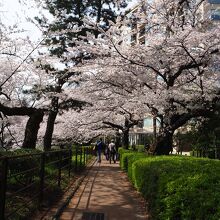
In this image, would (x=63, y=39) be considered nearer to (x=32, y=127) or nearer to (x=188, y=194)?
(x=32, y=127)

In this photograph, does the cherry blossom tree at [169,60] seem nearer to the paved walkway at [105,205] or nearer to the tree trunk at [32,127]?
the tree trunk at [32,127]

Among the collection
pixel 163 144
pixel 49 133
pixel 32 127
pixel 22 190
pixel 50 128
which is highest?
pixel 50 128

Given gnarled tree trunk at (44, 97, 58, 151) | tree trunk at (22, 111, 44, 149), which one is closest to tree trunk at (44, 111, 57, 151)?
gnarled tree trunk at (44, 97, 58, 151)

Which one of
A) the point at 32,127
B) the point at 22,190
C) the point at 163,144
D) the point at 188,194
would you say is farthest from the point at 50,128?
the point at 188,194

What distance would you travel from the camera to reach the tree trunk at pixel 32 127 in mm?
12969

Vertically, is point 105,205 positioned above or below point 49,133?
below

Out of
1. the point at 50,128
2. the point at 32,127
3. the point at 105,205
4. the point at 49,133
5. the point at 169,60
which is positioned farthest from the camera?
the point at 50,128

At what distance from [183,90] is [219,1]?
3428 cm

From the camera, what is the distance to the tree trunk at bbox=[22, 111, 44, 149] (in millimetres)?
12969

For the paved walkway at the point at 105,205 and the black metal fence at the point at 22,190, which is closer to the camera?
the black metal fence at the point at 22,190

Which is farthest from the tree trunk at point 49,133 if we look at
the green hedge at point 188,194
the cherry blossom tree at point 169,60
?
the green hedge at point 188,194

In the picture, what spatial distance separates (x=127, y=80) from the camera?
14.2 m

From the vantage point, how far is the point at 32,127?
13172 mm

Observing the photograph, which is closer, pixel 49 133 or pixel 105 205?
pixel 105 205
